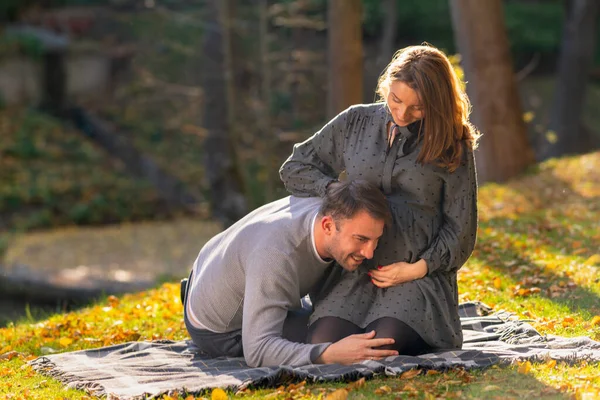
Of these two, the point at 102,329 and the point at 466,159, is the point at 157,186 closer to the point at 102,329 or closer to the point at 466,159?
the point at 102,329

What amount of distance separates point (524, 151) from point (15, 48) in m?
12.1

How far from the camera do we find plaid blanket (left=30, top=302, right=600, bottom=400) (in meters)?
4.59

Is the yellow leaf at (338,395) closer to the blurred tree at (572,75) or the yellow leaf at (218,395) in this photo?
the yellow leaf at (218,395)

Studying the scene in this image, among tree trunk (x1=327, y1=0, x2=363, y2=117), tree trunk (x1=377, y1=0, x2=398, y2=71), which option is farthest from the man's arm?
tree trunk (x1=377, y1=0, x2=398, y2=71)

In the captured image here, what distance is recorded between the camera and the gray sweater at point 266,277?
4613 millimetres

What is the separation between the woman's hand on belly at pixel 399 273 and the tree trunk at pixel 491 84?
7896 mm

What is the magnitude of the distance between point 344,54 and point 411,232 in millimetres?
7369

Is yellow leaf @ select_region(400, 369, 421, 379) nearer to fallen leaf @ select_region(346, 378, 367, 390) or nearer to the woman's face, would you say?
fallen leaf @ select_region(346, 378, 367, 390)

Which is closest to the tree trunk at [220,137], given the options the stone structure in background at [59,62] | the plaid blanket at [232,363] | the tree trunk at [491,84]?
the tree trunk at [491,84]

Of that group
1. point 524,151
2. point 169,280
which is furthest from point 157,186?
point 169,280

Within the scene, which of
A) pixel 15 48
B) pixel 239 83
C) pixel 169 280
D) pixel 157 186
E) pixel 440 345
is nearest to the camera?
pixel 440 345

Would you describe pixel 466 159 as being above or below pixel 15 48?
below

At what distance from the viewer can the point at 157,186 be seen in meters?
18.6

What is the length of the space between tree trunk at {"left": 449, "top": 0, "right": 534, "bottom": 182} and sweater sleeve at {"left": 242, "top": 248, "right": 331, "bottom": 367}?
8.36 meters
